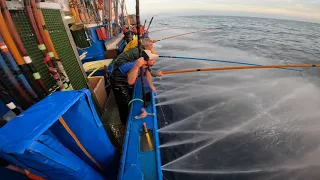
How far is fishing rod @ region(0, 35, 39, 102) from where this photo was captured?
1.55 m

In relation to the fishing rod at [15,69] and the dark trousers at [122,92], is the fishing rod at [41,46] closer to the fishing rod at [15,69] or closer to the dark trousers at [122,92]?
the fishing rod at [15,69]

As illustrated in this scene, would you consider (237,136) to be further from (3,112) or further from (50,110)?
(3,112)

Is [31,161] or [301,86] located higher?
[31,161]

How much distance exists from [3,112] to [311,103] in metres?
6.32

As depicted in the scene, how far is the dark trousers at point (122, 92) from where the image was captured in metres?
3.26

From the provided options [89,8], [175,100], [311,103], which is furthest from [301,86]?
[89,8]

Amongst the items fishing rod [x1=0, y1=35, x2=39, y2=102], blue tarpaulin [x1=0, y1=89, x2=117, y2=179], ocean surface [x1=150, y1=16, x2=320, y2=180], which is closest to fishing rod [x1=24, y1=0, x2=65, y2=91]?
fishing rod [x1=0, y1=35, x2=39, y2=102]

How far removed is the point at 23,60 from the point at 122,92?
5.95 ft

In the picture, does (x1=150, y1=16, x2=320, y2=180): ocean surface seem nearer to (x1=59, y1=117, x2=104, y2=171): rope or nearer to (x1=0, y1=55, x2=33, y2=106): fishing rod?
(x1=59, y1=117, x2=104, y2=171): rope

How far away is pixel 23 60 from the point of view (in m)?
1.76

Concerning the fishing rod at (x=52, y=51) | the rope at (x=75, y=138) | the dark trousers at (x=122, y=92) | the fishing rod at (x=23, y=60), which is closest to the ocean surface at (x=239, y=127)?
the dark trousers at (x=122, y=92)

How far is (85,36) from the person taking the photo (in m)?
5.96

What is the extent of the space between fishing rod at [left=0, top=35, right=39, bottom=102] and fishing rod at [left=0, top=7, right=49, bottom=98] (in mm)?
44

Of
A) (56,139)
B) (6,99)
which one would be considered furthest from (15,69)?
(56,139)
